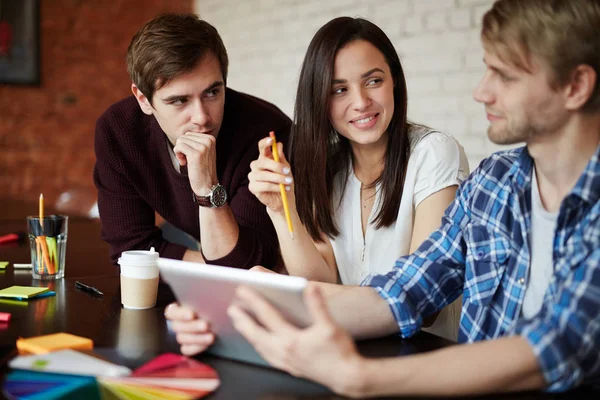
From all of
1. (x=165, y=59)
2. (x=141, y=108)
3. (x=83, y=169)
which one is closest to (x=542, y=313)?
(x=165, y=59)

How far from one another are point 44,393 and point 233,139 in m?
1.26

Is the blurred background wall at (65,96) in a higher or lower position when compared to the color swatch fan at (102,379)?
higher

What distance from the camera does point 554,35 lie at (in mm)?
1047

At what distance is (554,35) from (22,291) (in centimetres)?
117

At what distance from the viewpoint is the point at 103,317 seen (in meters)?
1.26

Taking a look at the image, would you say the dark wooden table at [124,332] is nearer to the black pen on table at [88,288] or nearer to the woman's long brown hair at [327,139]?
the black pen on table at [88,288]

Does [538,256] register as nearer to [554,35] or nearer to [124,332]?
[554,35]

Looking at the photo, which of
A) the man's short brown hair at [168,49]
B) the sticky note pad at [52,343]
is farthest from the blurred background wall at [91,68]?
the sticky note pad at [52,343]

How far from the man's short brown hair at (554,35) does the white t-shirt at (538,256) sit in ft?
→ 0.65

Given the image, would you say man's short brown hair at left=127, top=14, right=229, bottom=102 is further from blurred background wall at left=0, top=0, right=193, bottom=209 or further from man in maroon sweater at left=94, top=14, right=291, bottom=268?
blurred background wall at left=0, top=0, right=193, bottom=209

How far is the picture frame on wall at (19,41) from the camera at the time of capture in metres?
4.35

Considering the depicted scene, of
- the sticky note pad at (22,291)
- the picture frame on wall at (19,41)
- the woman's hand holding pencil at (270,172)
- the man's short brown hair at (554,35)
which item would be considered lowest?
the sticky note pad at (22,291)

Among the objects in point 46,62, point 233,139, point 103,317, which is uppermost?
point 46,62

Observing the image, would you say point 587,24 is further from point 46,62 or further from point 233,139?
point 46,62
